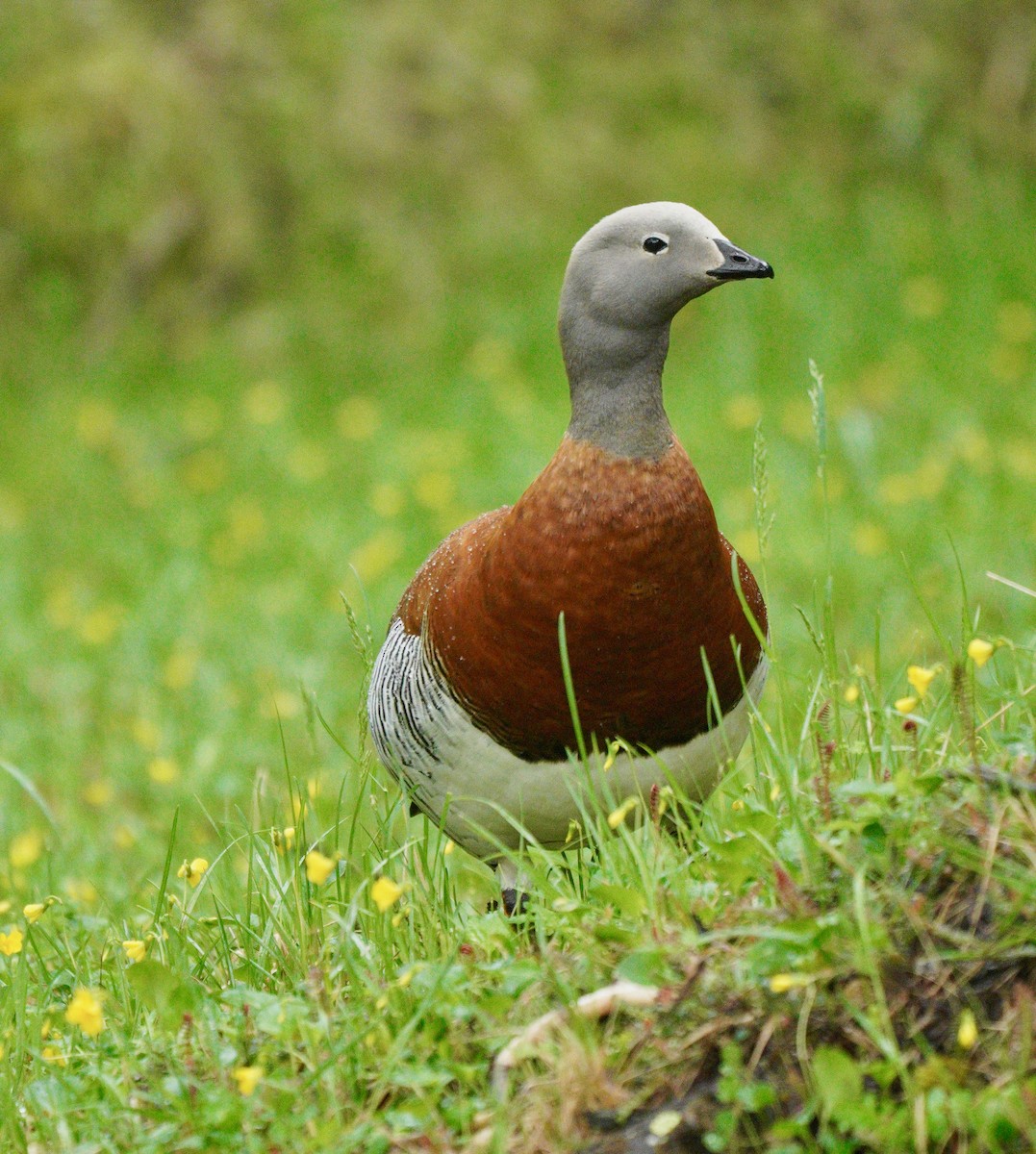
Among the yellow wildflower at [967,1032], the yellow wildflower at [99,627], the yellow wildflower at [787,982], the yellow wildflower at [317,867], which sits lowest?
the yellow wildflower at [99,627]

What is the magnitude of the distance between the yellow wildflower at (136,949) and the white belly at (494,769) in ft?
1.88

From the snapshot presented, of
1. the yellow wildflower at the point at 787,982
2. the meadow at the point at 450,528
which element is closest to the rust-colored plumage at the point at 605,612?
the meadow at the point at 450,528

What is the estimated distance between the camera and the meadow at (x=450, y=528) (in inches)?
78.9

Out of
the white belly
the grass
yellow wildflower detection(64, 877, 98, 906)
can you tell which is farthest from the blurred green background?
the grass

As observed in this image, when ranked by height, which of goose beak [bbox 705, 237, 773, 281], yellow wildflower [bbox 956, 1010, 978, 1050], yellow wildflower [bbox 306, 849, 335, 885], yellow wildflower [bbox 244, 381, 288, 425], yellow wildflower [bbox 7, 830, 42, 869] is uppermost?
goose beak [bbox 705, 237, 773, 281]

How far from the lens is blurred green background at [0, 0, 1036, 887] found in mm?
A: 6703

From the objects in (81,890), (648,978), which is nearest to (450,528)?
(81,890)

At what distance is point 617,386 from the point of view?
9.66ft

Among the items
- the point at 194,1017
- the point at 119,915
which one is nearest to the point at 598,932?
the point at 194,1017

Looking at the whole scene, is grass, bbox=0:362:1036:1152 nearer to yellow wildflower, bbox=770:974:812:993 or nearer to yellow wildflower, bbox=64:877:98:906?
yellow wildflower, bbox=770:974:812:993

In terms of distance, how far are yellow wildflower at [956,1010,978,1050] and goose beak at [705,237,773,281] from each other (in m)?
1.46

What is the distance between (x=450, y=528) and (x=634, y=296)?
3.80m

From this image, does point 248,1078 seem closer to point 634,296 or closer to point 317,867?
point 317,867

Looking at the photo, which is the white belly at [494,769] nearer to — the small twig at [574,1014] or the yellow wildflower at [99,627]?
the small twig at [574,1014]
